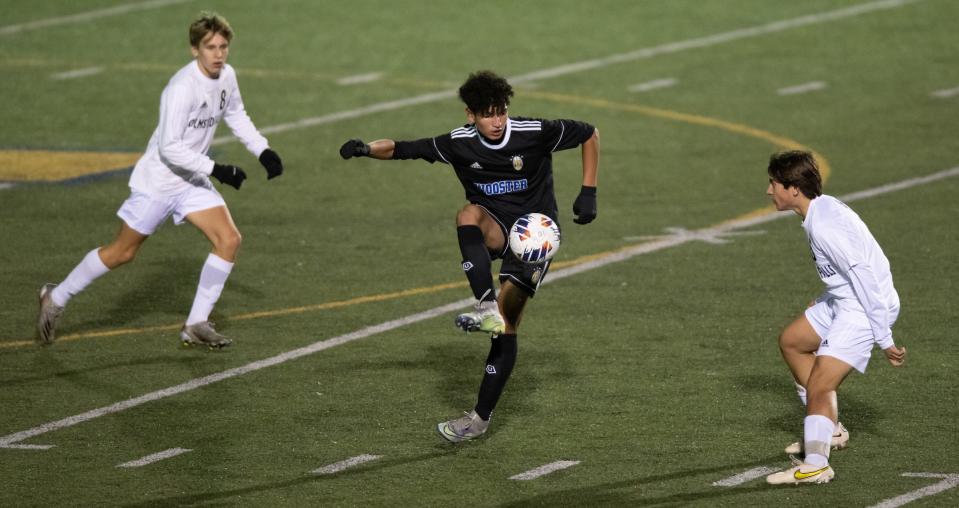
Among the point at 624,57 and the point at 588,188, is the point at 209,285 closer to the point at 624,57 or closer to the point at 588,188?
the point at 588,188

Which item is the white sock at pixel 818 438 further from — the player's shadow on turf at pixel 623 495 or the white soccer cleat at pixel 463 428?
the white soccer cleat at pixel 463 428

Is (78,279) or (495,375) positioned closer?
(495,375)

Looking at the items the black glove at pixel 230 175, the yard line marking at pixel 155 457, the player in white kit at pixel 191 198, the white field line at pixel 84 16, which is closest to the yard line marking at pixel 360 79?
the white field line at pixel 84 16

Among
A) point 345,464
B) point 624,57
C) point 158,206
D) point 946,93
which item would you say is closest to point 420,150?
point 345,464

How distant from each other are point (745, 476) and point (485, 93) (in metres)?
2.49

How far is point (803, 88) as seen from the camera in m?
22.0

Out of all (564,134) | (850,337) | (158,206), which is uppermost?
(564,134)

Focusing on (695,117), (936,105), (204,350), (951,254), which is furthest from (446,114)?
(204,350)

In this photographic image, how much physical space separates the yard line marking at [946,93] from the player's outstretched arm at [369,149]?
12.7 m

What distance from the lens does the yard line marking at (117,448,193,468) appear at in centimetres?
963

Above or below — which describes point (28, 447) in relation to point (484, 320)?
below

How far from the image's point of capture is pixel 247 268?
14.5m

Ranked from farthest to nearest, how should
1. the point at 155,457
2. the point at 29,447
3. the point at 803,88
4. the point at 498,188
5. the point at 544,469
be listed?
1. the point at 803,88
2. the point at 498,188
3. the point at 29,447
4. the point at 155,457
5. the point at 544,469

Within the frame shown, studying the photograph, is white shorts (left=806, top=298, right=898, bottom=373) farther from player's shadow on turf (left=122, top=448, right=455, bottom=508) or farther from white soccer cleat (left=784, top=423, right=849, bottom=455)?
player's shadow on turf (left=122, top=448, right=455, bottom=508)
